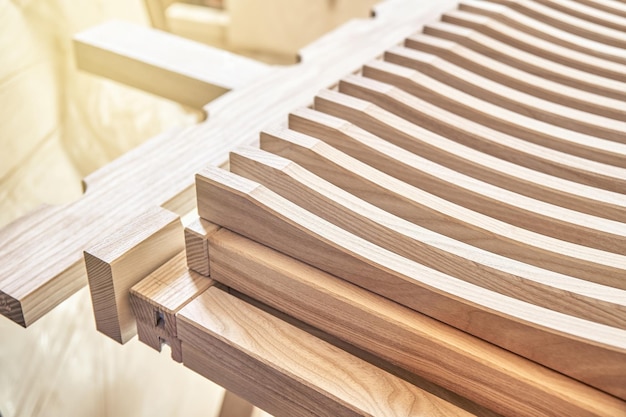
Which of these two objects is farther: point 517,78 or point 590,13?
point 590,13

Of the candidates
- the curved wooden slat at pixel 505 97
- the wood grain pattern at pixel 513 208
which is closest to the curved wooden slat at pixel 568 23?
the curved wooden slat at pixel 505 97

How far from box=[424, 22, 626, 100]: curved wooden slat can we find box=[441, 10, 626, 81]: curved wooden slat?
0.7 inches

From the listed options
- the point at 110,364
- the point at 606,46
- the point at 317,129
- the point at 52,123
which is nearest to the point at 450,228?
the point at 317,129

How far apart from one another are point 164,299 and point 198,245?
7cm

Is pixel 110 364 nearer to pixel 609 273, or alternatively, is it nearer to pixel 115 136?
pixel 115 136

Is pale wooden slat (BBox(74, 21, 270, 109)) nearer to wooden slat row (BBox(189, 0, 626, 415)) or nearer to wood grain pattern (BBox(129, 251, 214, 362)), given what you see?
wooden slat row (BBox(189, 0, 626, 415))

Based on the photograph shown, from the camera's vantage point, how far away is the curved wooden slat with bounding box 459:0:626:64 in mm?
1133

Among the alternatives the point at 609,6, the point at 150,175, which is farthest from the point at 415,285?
the point at 609,6

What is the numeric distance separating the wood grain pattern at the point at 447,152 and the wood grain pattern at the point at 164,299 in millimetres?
250

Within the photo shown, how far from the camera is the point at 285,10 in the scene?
3152mm

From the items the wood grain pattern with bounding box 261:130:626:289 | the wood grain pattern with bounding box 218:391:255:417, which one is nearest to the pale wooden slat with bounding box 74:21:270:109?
the wood grain pattern with bounding box 261:130:626:289

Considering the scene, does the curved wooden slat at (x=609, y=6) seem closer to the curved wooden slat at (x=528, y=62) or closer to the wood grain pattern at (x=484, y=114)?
the curved wooden slat at (x=528, y=62)

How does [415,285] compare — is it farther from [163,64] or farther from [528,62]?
[163,64]

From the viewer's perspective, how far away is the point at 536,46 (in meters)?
1.14
